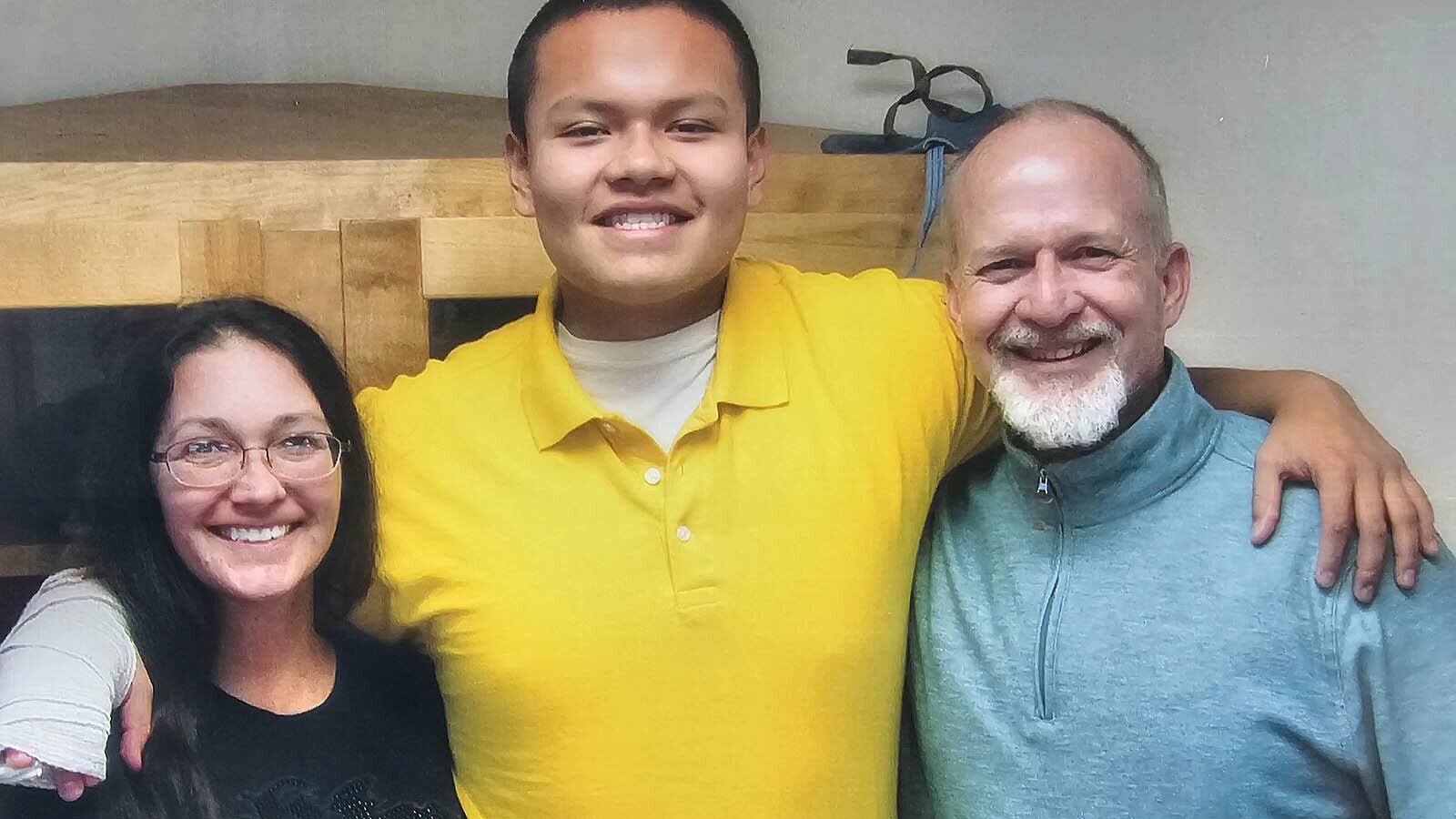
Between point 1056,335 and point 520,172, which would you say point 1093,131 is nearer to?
point 1056,335

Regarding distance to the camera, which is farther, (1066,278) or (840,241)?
Result: (840,241)

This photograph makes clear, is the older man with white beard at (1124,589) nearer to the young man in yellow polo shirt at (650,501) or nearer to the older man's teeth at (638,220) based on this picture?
the young man in yellow polo shirt at (650,501)

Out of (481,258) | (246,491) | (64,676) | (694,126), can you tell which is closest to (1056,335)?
(694,126)

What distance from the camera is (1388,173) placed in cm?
81

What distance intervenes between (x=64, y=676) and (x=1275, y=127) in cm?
79

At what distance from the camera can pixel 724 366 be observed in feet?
2.32

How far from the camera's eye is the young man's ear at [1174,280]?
70 centimetres

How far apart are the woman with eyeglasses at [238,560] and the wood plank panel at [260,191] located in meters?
0.06

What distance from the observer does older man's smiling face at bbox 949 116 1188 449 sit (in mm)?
669

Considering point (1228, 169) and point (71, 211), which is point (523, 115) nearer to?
point (71, 211)

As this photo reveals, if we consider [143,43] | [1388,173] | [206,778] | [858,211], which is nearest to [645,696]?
[206,778]

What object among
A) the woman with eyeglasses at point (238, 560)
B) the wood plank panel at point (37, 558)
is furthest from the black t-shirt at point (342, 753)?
the wood plank panel at point (37, 558)

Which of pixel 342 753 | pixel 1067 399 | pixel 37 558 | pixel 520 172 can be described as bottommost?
pixel 342 753

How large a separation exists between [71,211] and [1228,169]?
27.9 inches
